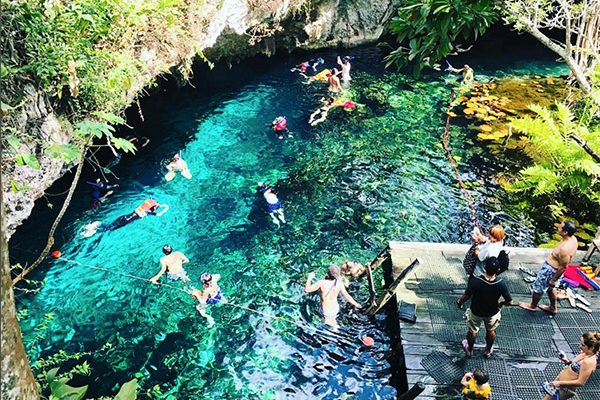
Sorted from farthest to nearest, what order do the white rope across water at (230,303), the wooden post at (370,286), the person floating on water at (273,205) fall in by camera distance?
the person floating on water at (273,205) → the white rope across water at (230,303) → the wooden post at (370,286)

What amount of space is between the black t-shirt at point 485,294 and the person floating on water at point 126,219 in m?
8.59

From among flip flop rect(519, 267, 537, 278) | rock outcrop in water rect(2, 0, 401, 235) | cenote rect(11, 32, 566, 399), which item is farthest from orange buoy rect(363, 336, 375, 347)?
rock outcrop in water rect(2, 0, 401, 235)

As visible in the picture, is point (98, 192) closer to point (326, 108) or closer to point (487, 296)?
point (326, 108)

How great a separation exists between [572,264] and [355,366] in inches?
197

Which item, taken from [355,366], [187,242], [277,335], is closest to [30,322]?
[187,242]

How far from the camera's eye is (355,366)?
325 inches

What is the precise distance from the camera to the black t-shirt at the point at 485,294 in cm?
634

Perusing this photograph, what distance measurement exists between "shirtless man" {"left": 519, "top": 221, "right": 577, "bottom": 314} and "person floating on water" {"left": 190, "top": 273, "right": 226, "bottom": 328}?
226 inches

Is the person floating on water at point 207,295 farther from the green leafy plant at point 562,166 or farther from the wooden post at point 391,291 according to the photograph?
→ the green leafy plant at point 562,166

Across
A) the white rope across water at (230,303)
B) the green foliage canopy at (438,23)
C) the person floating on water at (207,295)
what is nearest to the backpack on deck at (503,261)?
the white rope across water at (230,303)

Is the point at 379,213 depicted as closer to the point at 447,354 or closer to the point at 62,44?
the point at 447,354

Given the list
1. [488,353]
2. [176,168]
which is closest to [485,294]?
[488,353]

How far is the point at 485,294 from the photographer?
6.43 meters

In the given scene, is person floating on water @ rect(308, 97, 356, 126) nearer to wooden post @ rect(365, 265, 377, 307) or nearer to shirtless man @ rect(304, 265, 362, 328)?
shirtless man @ rect(304, 265, 362, 328)
